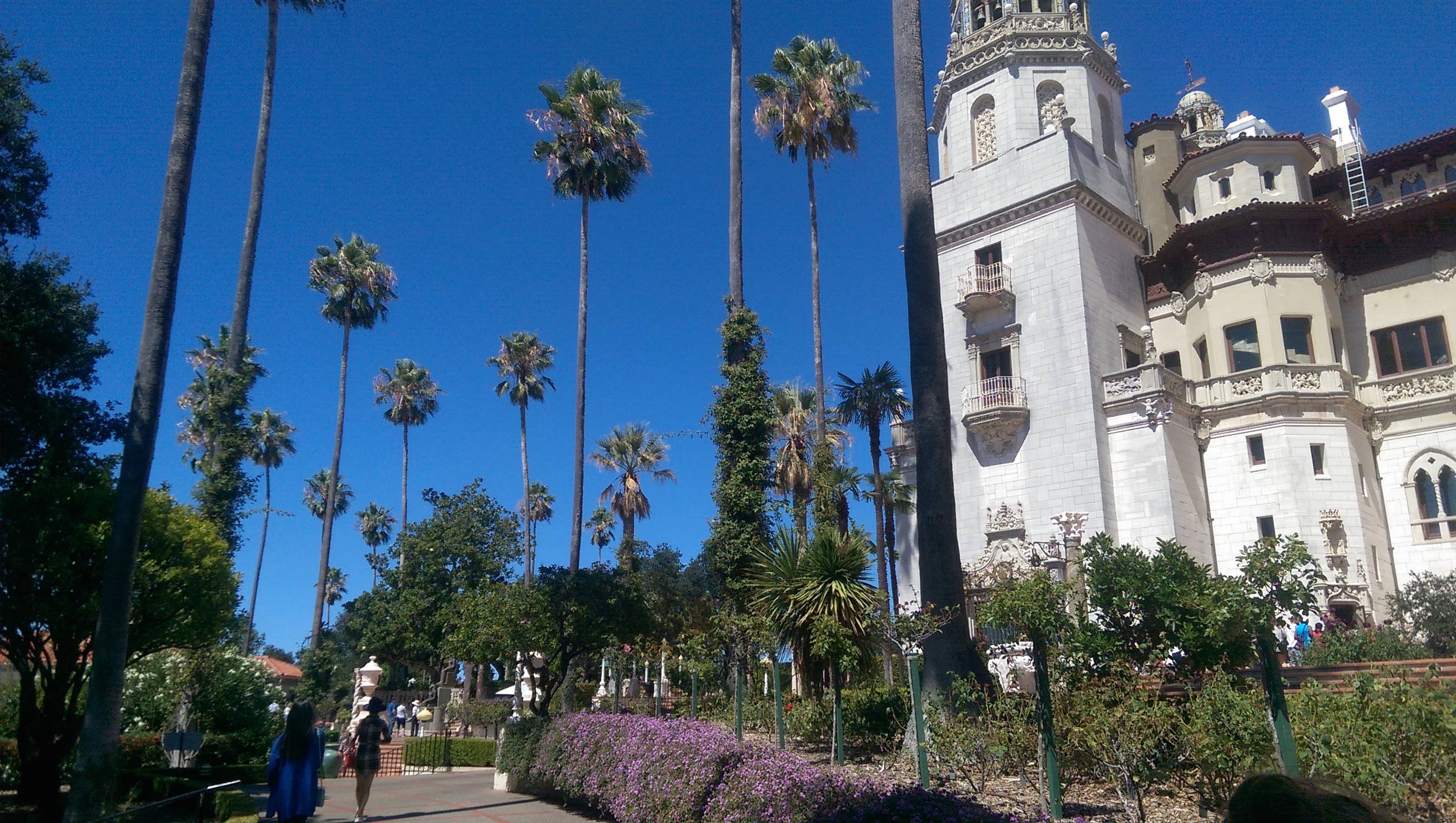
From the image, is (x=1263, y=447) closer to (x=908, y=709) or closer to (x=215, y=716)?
(x=908, y=709)

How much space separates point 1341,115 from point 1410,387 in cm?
1382

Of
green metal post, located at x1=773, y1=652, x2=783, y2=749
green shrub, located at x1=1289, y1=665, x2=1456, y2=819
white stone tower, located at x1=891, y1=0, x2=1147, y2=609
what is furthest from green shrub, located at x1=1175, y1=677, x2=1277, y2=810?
white stone tower, located at x1=891, y1=0, x2=1147, y2=609

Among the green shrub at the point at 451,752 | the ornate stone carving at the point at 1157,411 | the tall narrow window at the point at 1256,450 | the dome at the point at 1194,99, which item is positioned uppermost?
the dome at the point at 1194,99

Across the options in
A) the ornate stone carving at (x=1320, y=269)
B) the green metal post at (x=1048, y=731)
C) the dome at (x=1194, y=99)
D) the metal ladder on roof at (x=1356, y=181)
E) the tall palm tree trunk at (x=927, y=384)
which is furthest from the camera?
the dome at (x=1194, y=99)

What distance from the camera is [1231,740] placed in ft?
24.9

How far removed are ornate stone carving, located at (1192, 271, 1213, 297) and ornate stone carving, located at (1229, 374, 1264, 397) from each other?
10.4 ft

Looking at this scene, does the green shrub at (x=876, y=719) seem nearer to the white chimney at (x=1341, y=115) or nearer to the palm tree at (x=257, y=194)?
the palm tree at (x=257, y=194)

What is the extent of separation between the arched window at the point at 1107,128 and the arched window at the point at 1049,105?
1.56 m

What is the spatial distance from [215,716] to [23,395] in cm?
1024

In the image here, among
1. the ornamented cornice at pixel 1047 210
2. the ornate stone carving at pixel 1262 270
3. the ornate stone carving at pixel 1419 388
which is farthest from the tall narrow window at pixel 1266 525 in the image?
the ornamented cornice at pixel 1047 210

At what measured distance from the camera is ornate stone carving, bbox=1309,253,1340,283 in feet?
84.3

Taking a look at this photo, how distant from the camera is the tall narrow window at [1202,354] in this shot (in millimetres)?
27438

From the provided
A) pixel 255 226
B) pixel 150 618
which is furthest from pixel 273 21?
pixel 150 618

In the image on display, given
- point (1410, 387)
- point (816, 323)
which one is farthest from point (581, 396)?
point (1410, 387)
